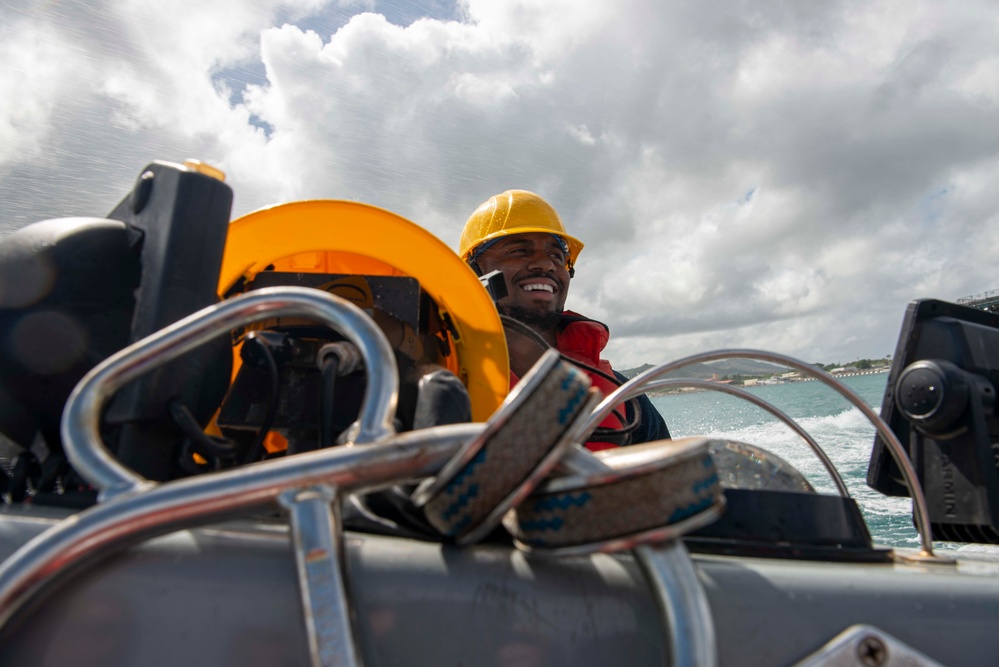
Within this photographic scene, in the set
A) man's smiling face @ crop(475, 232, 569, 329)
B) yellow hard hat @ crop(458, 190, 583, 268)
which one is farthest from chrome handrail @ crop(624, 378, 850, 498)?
yellow hard hat @ crop(458, 190, 583, 268)

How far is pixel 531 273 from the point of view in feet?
11.9

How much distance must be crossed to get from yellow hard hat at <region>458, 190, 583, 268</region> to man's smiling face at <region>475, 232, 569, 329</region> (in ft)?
0.25

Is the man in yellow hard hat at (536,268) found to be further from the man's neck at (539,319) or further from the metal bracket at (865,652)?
the metal bracket at (865,652)

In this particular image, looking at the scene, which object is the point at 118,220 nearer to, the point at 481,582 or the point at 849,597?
the point at 481,582

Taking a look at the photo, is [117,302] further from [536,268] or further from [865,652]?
[536,268]

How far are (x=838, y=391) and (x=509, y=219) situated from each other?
2.78 m

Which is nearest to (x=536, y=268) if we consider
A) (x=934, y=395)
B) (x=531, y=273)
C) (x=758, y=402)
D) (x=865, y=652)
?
(x=531, y=273)

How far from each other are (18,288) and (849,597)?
1.22 m

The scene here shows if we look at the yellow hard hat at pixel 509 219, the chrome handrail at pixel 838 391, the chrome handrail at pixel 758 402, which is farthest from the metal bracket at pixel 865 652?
the yellow hard hat at pixel 509 219

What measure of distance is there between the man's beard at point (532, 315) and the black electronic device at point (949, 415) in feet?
7.17

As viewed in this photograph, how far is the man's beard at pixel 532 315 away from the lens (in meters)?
3.59

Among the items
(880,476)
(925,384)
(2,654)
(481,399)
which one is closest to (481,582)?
(2,654)

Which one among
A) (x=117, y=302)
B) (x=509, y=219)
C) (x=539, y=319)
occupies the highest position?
(x=509, y=219)

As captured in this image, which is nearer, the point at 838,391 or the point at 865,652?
the point at 865,652
